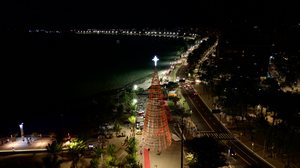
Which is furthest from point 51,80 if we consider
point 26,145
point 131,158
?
point 131,158

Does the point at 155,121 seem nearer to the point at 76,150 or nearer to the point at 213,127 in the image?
the point at 76,150

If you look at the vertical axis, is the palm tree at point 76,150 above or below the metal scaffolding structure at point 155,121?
below

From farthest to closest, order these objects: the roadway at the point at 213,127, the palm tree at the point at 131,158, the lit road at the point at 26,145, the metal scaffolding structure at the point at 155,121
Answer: the lit road at the point at 26,145
the roadway at the point at 213,127
the metal scaffolding structure at the point at 155,121
the palm tree at the point at 131,158

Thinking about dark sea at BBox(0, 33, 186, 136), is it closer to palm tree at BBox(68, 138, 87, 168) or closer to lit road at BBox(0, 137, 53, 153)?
lit road at BBox(0, 137, 53, 153)

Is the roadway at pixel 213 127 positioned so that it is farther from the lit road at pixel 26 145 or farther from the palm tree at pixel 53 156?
the lit road at pixel 26 145

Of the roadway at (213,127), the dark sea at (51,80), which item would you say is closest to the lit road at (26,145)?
the dark sea at (51,80)

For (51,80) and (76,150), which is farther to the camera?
(51,80)

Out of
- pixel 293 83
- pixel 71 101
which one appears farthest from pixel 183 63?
pixel 293 83

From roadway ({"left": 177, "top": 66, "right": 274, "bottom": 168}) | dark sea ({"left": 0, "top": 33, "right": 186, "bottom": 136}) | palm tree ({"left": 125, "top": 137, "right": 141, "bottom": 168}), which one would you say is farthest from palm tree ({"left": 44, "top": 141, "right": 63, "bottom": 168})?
dark sea ({"left": 0, "top": 33, "right": 186, "bottom": 136})
